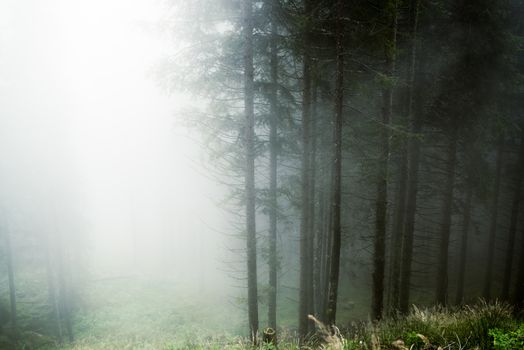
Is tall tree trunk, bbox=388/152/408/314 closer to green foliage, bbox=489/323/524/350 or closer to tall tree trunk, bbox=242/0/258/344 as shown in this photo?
tall tree trunk, bbox=242/0/258/344

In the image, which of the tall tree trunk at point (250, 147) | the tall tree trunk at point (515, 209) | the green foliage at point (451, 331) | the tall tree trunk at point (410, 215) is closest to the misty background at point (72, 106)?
the tall tree trunk at point (250, 147)

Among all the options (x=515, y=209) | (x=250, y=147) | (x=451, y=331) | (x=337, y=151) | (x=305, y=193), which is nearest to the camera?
(x=451, y=331)

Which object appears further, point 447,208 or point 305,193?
point 447,208

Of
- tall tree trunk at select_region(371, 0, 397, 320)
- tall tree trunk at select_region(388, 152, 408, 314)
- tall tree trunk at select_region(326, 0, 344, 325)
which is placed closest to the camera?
tall tree trunk at select_region(326, 0, 344, 325)

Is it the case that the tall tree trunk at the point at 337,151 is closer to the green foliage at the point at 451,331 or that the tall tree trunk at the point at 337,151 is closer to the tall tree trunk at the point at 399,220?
the green foliage at the point at 451,331

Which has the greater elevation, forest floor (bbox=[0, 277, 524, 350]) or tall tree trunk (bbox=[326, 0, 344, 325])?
tall tree trunk (bbox=[326, 0, 344, 325])

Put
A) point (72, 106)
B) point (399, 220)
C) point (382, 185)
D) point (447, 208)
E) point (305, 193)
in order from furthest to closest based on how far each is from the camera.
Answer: point (72, 106) → point (447, 208) → point (399, 220) → point (305, 193) → point (382, 185)

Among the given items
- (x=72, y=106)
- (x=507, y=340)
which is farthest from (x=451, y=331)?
(x=72, y=106)

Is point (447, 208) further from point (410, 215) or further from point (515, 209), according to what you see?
point (515, 209)

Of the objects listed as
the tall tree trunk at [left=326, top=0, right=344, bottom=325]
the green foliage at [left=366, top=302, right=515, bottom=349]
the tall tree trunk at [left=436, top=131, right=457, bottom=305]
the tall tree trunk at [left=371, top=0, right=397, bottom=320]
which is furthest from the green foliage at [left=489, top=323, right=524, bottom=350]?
the tall tree trunk at [left=436, top=131, right=457, bottom=305]

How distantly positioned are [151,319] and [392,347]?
66.0 feet

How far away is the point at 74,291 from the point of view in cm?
2270

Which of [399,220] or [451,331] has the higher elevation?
[451,331]

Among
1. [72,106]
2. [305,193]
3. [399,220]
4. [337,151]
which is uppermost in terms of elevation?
[72,106]
